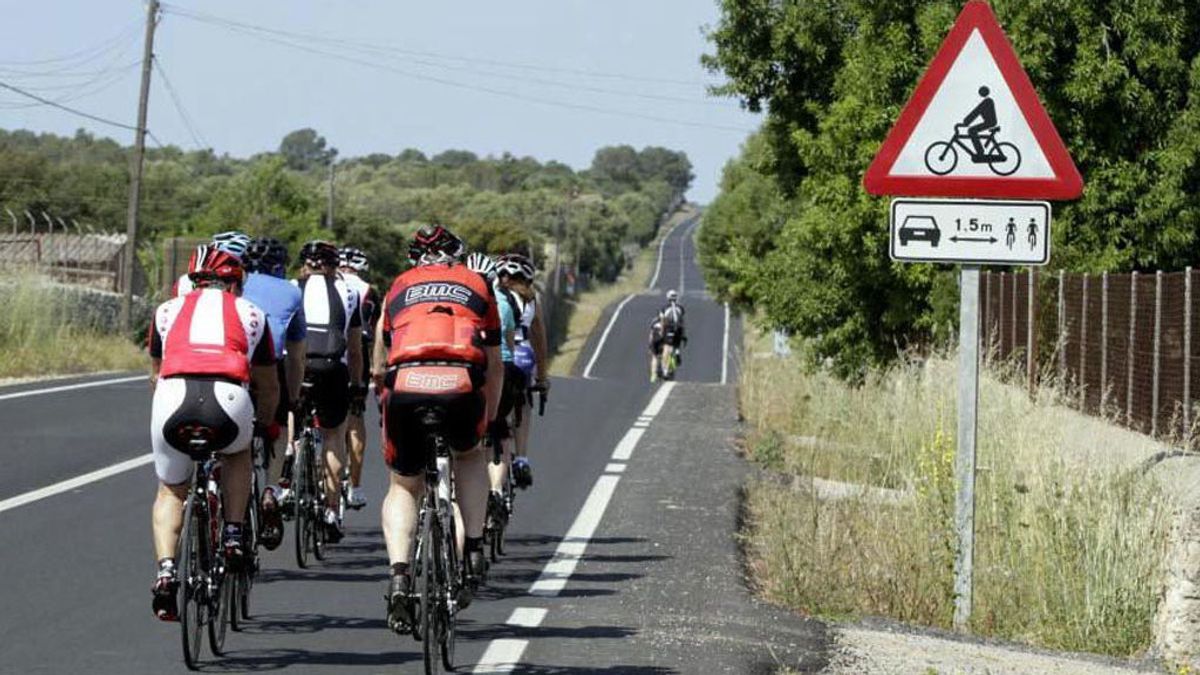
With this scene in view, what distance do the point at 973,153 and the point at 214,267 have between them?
3.32m

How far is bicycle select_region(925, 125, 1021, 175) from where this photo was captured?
962 centimetres

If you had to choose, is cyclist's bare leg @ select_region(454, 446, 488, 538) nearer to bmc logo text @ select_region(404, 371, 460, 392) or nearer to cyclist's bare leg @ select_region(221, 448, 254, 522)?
bmc logo text @ select_region(404, 371, 460, 392)

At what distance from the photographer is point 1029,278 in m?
24.1

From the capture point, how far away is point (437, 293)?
9133 millimetres

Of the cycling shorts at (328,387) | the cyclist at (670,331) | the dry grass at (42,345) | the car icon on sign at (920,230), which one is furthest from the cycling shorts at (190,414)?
the cyclist at (670,331)

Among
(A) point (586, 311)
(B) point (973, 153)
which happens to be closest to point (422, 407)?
(B) point (973, 153)

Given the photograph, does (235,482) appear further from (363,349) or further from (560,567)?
(363,349)

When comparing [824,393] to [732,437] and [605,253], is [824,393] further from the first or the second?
[605,253]

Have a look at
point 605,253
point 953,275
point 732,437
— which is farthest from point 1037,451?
point 605,253

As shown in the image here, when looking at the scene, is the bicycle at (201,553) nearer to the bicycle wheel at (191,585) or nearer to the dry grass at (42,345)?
the bicycle wheel at (191,585)

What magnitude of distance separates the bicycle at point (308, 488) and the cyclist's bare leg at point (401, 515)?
337 cm

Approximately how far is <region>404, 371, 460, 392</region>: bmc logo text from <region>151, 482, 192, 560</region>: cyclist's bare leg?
1.01 m

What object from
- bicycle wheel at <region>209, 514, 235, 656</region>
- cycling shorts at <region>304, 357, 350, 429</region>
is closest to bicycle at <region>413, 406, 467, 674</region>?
bicycle wheel at <region>209, 514, 235, 656</region>

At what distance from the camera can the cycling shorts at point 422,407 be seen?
352 inches
